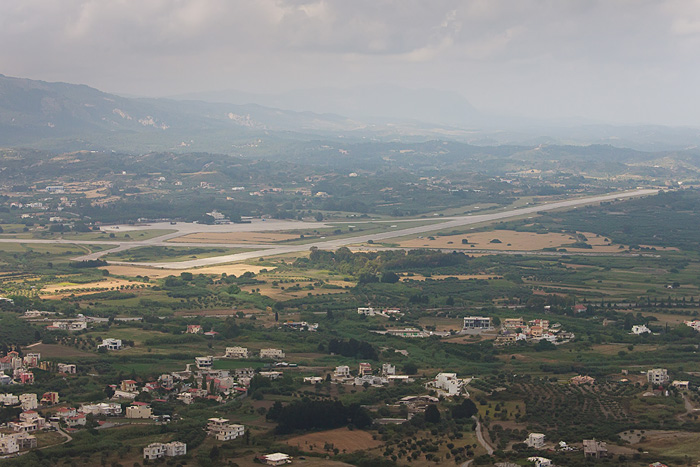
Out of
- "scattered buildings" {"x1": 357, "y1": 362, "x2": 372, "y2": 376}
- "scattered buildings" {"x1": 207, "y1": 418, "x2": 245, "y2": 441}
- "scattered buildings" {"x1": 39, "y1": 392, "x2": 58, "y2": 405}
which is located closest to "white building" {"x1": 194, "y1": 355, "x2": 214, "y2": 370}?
"scattered buildings" {"x1": 357, "y1": 362, "x2": 372, "y2": 376}

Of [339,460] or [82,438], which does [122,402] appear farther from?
[339,460]

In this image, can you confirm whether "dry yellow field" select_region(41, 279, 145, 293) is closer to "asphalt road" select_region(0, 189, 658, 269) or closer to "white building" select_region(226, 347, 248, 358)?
"asphalt road" select_region(0, 189, 658, 269)

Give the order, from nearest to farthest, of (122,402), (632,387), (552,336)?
(122,402)
(632,387)
(552,336)

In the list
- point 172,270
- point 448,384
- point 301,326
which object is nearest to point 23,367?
point 301,326

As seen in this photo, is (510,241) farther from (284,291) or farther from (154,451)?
(154,451)

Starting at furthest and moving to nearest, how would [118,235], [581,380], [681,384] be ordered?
[118,235] → [581,380] → [681,384]

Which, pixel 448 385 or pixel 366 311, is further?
pixel 366 311

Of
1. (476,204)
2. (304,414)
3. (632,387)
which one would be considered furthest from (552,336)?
(476,204)
